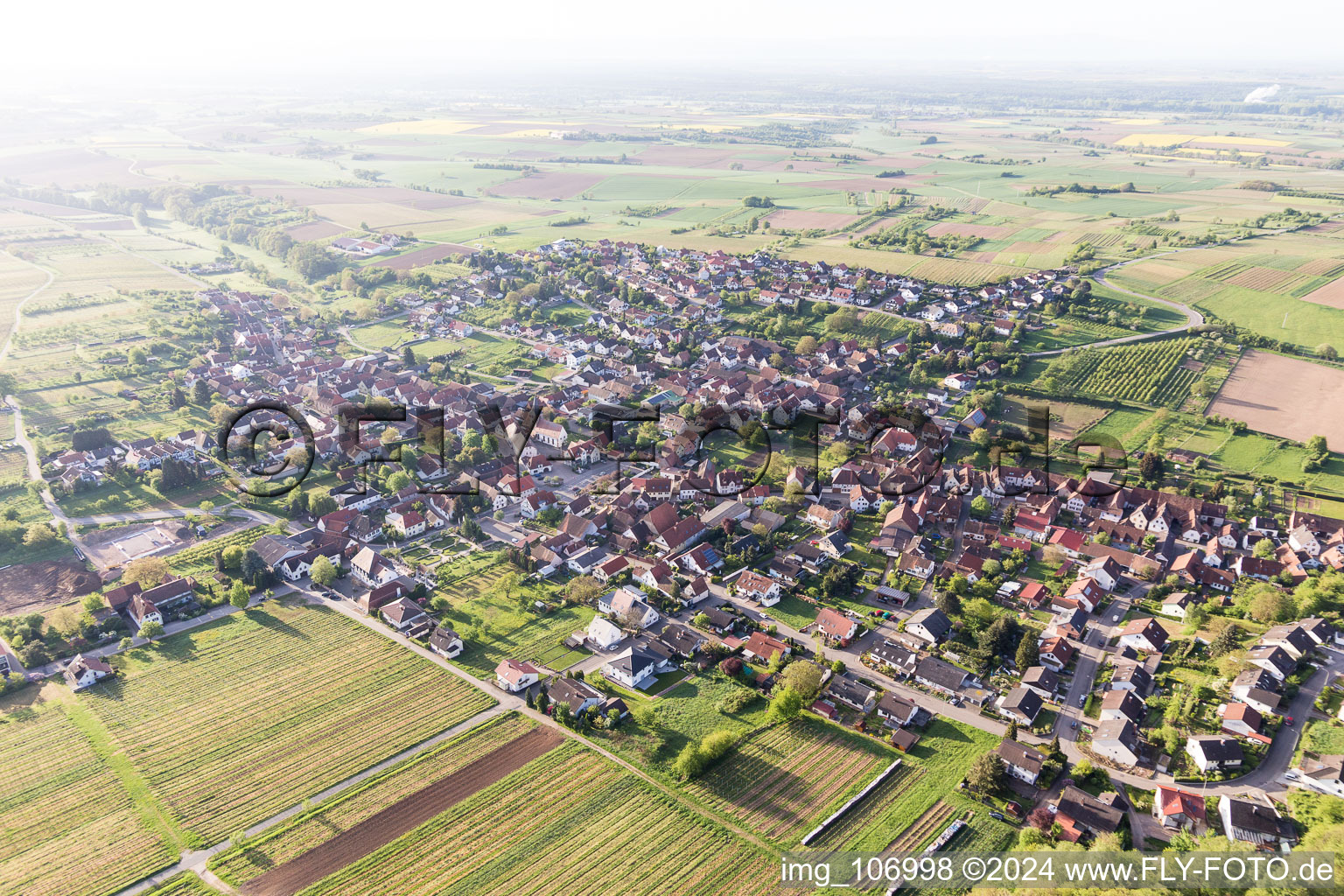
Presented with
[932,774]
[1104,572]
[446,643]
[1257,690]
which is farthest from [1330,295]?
[446,643]

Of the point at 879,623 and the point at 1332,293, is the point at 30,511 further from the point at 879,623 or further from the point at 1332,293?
the point at 1332,293

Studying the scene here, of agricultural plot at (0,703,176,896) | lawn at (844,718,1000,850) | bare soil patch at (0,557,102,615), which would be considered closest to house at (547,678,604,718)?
lawn at (844,718,1000,850)

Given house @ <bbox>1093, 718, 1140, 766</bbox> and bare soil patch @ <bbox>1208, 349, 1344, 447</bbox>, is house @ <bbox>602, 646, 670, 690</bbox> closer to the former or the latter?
house @ <bbox>1093, 718, 1140, 766</bbox>

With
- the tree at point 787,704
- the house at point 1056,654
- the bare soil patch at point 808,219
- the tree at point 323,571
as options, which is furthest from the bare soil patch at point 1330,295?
the tree at point 323,571

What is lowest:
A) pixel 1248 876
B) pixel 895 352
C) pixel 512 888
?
pixel 512 888

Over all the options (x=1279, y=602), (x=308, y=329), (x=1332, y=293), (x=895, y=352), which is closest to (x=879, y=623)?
(x=1279, y=602)
